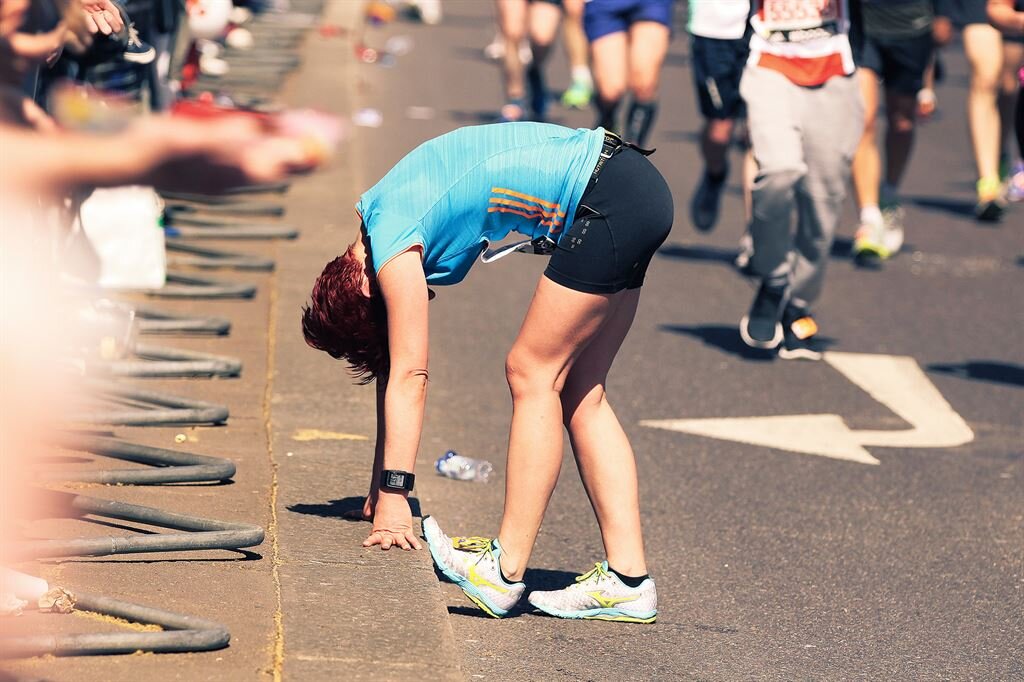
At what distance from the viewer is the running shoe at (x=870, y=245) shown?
1021 cm

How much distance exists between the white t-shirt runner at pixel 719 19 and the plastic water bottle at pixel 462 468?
4.15 m

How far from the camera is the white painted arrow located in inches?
265

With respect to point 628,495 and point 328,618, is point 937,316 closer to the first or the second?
point 628,495

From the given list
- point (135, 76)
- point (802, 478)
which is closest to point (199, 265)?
point (135, 76)

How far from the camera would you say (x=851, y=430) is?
6965 millimetres

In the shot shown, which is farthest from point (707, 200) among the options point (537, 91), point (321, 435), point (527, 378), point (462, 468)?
point (527, 378)

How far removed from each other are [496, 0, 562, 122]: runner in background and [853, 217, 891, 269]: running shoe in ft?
11.5

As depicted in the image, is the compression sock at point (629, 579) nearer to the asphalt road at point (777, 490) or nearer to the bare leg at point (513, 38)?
the asphalt road at point (777, 490)

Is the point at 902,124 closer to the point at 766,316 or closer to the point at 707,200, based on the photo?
the point at 707,200

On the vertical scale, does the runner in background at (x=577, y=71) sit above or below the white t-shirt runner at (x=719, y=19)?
below

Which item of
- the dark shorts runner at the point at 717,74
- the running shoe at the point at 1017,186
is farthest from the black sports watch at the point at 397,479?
the running shoe at the point at 1017,186

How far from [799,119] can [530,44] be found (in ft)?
18.6

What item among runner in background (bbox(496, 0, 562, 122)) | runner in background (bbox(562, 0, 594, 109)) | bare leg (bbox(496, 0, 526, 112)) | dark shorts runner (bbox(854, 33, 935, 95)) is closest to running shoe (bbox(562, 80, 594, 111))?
runner in background (bbox(562, 0, 594, 109))

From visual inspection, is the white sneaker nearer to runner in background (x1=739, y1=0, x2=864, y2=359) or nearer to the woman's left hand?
runner in background (x1=739, y1=0, x2=864, y2=359)
